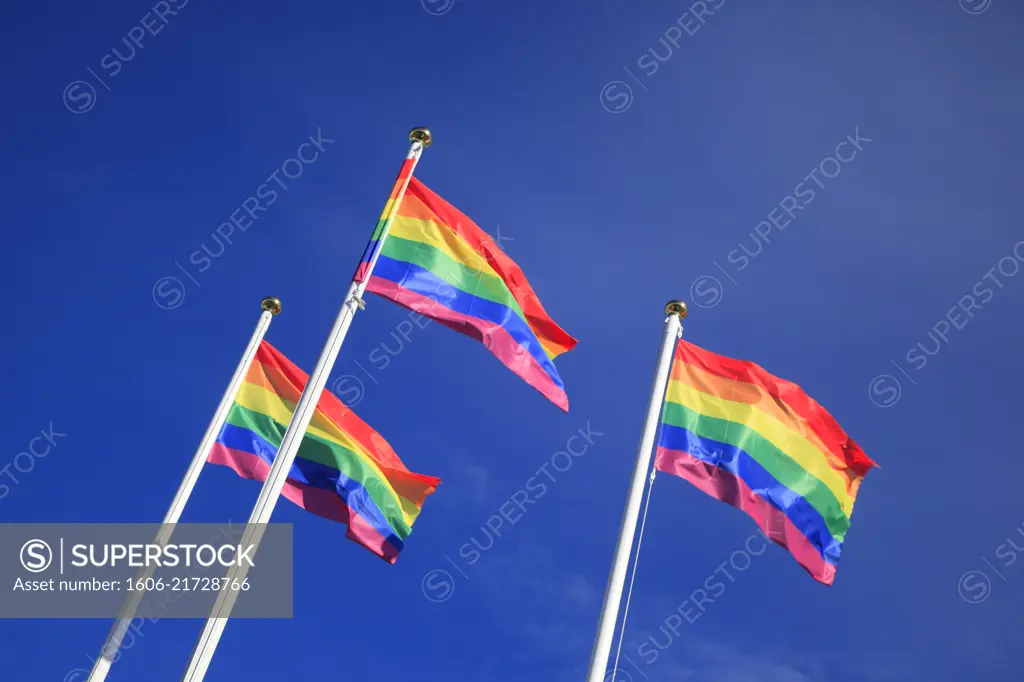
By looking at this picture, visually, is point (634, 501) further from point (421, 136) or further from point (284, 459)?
point (421, 136)

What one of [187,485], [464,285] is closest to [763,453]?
[464,285]

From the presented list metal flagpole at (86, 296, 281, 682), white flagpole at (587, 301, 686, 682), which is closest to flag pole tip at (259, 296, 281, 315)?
metal flagpole at (86, 296, 281, 682)

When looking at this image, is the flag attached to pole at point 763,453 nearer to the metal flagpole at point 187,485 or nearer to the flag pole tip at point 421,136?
the flag pole tip at point 421,136

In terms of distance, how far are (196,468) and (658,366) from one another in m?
6.87

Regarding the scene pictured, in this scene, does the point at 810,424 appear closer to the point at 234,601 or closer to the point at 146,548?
the point at 234,601

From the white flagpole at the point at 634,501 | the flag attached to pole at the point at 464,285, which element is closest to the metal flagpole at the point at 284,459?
the flag attached to pole at the point at 464,285

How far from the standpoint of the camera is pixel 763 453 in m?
15.0

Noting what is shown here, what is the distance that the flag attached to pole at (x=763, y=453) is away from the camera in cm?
1470

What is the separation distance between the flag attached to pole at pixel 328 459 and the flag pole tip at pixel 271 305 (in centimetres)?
63

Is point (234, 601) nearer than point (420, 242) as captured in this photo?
Yes

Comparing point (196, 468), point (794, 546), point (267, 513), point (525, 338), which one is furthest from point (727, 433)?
point (196, 468)

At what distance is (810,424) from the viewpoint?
15609 millimetres

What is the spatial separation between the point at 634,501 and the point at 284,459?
14.4 feet

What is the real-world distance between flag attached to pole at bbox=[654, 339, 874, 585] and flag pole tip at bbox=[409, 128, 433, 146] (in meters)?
4.80
